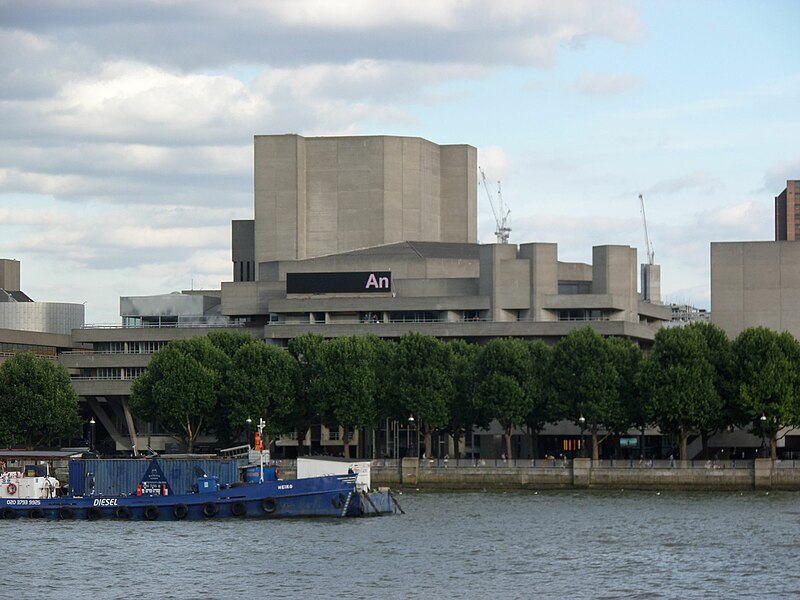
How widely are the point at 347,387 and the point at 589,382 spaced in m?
26.2

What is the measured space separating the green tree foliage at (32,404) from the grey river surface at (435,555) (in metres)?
65.3

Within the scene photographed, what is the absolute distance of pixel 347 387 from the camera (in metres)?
183

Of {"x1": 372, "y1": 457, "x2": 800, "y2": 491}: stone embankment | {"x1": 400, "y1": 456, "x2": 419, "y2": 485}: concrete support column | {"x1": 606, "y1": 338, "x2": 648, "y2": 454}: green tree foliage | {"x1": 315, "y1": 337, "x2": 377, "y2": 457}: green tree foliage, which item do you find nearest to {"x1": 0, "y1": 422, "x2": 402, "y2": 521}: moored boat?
{"x1": 400, "y1": 456, "x2": 419, "y2": 485}: concrete support column

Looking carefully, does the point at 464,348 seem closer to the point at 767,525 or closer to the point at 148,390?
the point at 148,390

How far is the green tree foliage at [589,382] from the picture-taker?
174 meters

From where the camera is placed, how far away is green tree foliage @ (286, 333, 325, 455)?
7323 inches

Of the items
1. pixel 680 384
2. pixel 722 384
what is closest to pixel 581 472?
pixel 680 384

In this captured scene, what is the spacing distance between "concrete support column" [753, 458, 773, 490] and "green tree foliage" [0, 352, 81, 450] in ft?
260

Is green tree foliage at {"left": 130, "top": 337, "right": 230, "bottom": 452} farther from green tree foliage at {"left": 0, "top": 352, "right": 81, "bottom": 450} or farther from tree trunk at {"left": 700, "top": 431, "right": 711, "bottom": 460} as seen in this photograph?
tree trunk at {"left": 700, "top": 431, "right": 711, "bottom": 460}

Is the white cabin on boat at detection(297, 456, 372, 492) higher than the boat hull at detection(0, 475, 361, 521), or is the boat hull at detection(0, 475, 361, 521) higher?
the white cabin on boat at detection(297, 456, 372, 492)

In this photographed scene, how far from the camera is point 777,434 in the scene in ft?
616

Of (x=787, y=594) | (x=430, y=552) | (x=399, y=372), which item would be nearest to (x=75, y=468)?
(x=430, y=552)

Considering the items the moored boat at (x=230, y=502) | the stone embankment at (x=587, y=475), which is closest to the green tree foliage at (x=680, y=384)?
the stone embankment at (x=587, y=475)

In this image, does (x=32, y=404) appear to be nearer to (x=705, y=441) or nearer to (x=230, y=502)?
(x=230, y=502)
